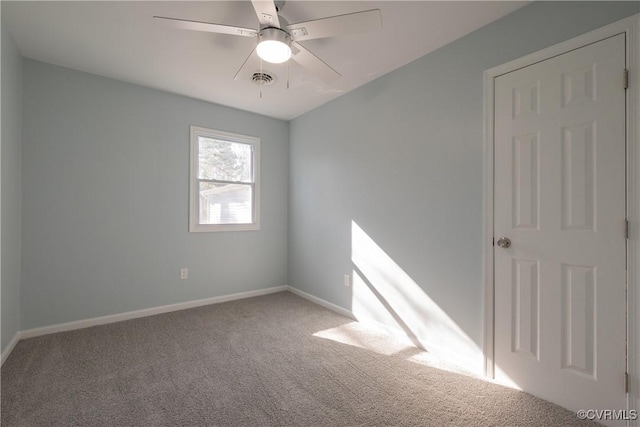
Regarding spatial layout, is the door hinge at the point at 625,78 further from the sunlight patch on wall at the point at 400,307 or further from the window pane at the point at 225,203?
the window pane at the point at 225,203

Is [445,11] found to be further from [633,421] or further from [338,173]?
[633,421]

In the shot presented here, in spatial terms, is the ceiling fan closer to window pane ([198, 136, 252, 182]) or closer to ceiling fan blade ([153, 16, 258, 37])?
ceiling fan blade ([153, 16, 258, 37])

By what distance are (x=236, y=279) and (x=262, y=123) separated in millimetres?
2251

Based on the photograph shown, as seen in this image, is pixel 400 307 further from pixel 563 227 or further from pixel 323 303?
pixel 563 227

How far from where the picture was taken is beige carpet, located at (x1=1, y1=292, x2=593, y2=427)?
1.71 m

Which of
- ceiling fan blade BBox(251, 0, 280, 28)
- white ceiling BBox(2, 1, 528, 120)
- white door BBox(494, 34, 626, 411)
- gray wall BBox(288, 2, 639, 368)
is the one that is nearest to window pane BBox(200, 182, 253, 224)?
gray wall BBox(288, 2, 639, 368)

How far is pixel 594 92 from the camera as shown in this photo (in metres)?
1.68

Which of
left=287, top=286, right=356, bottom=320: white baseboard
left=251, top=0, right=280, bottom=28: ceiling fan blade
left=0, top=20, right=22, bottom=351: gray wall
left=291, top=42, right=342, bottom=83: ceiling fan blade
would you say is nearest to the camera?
left=251, top=0, right=280, bottom=28: ceiling fan blade

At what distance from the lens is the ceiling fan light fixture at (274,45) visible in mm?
1763

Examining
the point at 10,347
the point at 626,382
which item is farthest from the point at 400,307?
the point at 10,347

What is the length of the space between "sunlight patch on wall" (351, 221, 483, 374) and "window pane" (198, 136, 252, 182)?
5.92 feet

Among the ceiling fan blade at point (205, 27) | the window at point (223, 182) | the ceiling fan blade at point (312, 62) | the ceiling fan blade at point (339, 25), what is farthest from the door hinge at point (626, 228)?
the window at point (223, 182)

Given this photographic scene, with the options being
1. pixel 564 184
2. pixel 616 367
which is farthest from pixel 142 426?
pixel 564 184

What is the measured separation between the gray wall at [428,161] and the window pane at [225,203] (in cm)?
112
